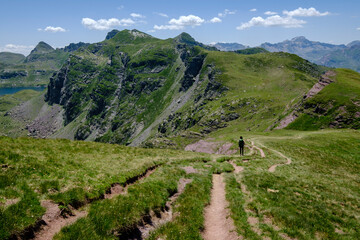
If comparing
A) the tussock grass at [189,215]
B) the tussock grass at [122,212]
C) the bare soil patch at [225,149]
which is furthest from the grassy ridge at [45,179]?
the bare soil patch at [225,149]

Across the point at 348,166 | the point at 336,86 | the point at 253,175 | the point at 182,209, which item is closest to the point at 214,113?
the point at 336,86

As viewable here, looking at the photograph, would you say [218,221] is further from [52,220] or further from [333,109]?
[333,109]

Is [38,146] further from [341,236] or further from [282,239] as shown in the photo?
[341,236]

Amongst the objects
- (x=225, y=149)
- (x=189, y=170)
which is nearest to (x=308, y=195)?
(x=189, y=170)

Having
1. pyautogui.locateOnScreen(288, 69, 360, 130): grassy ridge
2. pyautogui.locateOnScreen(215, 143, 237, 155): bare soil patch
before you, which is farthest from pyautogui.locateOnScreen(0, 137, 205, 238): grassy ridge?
pyautogui.locateOnScreen(288, 69, 360, 130): grassy ridge

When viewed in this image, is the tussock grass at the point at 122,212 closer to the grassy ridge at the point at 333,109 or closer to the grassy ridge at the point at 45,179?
the grassy ridge at the point at 45,179

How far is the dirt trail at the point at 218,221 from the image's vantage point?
50.2ft

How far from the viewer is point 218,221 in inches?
684

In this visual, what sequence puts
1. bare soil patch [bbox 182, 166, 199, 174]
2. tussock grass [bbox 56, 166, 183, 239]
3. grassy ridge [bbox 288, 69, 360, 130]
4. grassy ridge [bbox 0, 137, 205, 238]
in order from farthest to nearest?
grassy ridge [bbox 288, 69, 360, 130], bare soil patch [bbox 182, 166, 199, 174], tussock grass [bbox 56, 166, 183, 239], grassy ridge [bbox 0, 137, 205, 238]

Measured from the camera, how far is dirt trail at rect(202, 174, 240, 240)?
15.3 meters

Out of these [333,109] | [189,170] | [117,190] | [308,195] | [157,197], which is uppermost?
[333,109]

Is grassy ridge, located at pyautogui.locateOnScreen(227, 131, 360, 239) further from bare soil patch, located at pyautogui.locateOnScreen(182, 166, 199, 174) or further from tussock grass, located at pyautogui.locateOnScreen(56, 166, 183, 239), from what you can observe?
tussock grass, located at pyautogui.locateOnScreen(56, 166, 183, 239)

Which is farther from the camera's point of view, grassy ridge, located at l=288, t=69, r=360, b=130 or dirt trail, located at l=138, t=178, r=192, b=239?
grassy ridge, located at l=288, t=69, r=360, b=130

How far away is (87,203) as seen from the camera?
615 inches
